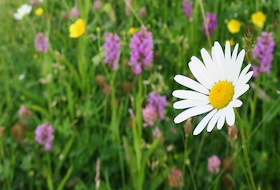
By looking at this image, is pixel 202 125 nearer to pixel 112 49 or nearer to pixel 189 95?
pixel 189 95

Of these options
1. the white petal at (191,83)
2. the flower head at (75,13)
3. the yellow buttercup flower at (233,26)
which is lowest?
the white petal at (191,83)

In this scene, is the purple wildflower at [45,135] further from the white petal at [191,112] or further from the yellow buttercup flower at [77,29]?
the white petal at [191,112]

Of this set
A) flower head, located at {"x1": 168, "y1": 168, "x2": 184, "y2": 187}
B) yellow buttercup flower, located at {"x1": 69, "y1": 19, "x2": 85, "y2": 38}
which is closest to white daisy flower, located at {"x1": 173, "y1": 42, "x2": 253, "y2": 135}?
flower head, located at {"x1": 168, "y1": 168, "x2": 184, "y2": 187}

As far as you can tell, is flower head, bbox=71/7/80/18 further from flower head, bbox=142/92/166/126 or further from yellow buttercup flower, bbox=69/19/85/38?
flower head, bbox=142/92/166/126

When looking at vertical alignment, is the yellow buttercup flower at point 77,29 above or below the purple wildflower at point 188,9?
below

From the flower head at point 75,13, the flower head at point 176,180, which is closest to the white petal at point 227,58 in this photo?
the flower head at point 176,180

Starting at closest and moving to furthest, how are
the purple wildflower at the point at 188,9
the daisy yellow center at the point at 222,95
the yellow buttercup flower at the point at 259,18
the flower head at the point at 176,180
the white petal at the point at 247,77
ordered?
the white petal at the point at 247,77 → the daisy yellow center at the point at 222,95 → the flower head at the point at 176,180 → the yellow buttercup flower at the point at 259,18 → the purple wildflower at the point at 188,9
